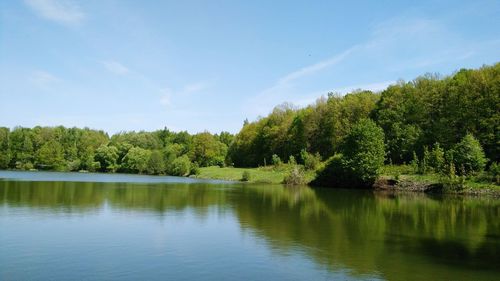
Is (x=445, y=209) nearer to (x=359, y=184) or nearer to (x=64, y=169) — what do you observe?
(x=359, y=184)

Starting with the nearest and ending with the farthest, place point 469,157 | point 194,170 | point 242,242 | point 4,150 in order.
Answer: point 242,242 < point 469,157 < point 194,170 < point 4,150

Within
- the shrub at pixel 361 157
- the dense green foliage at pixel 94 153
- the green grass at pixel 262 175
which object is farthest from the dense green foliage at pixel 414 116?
the dense green foliage at pixel 94 153

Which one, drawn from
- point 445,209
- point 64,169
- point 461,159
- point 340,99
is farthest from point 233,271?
point 64,169

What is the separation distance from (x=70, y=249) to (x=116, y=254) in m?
2.66

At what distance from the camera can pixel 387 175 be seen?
248 feet

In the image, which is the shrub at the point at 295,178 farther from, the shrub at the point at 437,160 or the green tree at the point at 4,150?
the green tree at the point at 4,150

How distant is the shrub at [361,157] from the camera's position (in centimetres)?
7369

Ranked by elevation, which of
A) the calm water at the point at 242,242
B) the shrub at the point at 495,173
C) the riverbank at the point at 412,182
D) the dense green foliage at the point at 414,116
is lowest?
the calm water at the point at 242,242

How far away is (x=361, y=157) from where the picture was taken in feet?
242

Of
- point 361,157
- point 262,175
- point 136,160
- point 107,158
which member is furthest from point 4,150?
point 361,157

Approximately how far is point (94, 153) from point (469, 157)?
126421 millimetres

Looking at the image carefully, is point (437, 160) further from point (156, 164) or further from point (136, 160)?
point (136, 160)

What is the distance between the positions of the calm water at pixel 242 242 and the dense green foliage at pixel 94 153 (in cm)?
9490

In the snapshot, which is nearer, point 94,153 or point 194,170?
point 194,170
